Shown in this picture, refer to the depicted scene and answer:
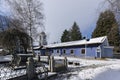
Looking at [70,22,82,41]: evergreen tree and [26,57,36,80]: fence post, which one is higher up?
[70,22,82,41]: evergreen tree

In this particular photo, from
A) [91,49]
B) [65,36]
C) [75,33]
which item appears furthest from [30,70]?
[65,36]

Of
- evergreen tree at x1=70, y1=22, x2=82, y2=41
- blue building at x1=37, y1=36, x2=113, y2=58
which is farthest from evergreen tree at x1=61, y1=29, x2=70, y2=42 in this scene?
blue building at x1=37, y1=36, x2=113, y2=58

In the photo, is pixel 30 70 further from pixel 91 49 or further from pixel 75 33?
pixel 75 33

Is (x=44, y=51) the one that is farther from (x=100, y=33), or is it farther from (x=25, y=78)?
(x=25, y=78)

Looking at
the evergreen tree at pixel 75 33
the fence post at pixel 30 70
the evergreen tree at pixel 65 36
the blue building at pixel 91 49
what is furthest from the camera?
the evergreen tree at pixel 65 36

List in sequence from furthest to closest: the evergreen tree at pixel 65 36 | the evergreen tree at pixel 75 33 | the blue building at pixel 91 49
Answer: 1. the evergreen tree at pixel 65 36
2. the evergreen tree at pixel 75 33
3. the blue building at pixel 91 49

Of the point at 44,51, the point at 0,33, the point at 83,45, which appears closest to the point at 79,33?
the point at 44,51

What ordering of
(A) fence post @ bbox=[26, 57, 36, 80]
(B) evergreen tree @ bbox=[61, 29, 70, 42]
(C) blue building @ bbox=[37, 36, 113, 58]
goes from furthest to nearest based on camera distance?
1. (B) evergreen tree @ bbox=[61, 29, 70, 42]
2. (C) blue building @ bbox=[37, 36, 113, 58]
3. (A) fence post @ bbox=[26, 57, 36, 80]

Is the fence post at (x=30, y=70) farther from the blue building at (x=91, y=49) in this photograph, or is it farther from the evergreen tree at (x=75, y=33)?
the evergreen tree at (x=75, y=33)

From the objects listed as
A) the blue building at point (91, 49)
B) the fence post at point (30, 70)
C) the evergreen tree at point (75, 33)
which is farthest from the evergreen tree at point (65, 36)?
the fence post at point (30, 70)

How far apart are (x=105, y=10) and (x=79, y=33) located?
2264 inches

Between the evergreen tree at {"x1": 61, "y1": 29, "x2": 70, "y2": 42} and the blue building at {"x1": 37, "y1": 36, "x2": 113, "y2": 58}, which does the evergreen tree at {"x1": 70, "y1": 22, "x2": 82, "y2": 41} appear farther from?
the blue building at {"x1": 37, "y1": 36, "x2": 113, "y2": 58}

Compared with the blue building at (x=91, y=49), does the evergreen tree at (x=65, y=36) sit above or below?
above

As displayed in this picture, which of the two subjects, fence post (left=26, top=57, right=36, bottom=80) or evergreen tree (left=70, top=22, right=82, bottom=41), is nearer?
fence post (left=26, top=57, right=36, bottom=80)
